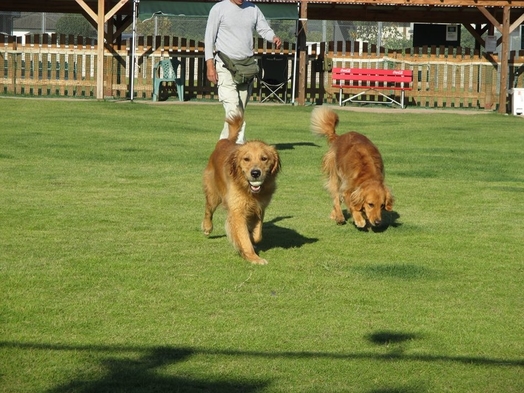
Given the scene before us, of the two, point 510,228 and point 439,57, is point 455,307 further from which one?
point 439,57

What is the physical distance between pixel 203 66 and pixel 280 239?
20.0m

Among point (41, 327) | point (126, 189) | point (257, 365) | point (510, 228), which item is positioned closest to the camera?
point (257, 365)

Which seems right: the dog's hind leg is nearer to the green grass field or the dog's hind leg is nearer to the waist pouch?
the green grass field

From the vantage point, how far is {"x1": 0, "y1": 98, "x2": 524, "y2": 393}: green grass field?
14.8 ft

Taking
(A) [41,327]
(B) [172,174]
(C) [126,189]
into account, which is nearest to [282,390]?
(A) [41,327]

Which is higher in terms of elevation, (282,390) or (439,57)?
(439,57)

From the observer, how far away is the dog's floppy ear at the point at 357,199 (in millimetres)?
8289

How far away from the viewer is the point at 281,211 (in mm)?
9281

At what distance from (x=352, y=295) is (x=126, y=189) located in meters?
4.70

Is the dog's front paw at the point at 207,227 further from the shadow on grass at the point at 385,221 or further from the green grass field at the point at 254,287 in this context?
the shadow on grass at the point at 385,221

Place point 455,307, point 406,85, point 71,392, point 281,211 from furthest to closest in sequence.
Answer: point 406,85
point 281,211
point 455,307
point 71,392

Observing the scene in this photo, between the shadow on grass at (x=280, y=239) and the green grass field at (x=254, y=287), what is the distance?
0.11ft

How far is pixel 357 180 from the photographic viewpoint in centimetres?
846

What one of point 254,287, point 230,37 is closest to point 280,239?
point 254,287
